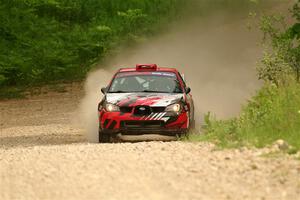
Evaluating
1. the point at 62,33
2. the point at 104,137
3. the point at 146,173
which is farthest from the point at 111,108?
the point at 62,33

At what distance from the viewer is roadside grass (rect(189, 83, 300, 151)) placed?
39.5ft

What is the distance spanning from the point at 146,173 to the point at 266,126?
335cm

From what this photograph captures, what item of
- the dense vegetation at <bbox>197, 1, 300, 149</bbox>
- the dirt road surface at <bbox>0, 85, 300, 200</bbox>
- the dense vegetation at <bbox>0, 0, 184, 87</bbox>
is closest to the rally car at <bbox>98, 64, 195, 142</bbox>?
the dense vegetation at <bbox>197, 1, 300, 149</bbox>

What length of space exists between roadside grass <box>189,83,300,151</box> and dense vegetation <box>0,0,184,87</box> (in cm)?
1212

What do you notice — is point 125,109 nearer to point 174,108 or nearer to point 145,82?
point 174,108

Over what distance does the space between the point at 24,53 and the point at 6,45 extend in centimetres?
71


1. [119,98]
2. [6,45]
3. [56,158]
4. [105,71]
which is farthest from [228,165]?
[105,71]

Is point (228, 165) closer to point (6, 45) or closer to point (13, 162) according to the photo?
point (13, 162)

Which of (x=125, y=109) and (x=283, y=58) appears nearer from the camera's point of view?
(x=125, y=109)

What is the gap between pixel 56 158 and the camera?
1216 centimetres

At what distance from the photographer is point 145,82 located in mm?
17016

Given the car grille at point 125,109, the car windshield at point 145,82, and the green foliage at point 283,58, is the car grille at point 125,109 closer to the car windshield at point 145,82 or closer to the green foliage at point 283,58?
the car windshield at point 145,82

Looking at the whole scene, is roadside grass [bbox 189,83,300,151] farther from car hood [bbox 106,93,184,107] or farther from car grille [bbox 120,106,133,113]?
car grille [bbox 120,106,133,113]

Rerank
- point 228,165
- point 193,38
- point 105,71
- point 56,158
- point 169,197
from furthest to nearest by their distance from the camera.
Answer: point 193,38
point 105,71
point 56,158
point 228,165
point 169,197
